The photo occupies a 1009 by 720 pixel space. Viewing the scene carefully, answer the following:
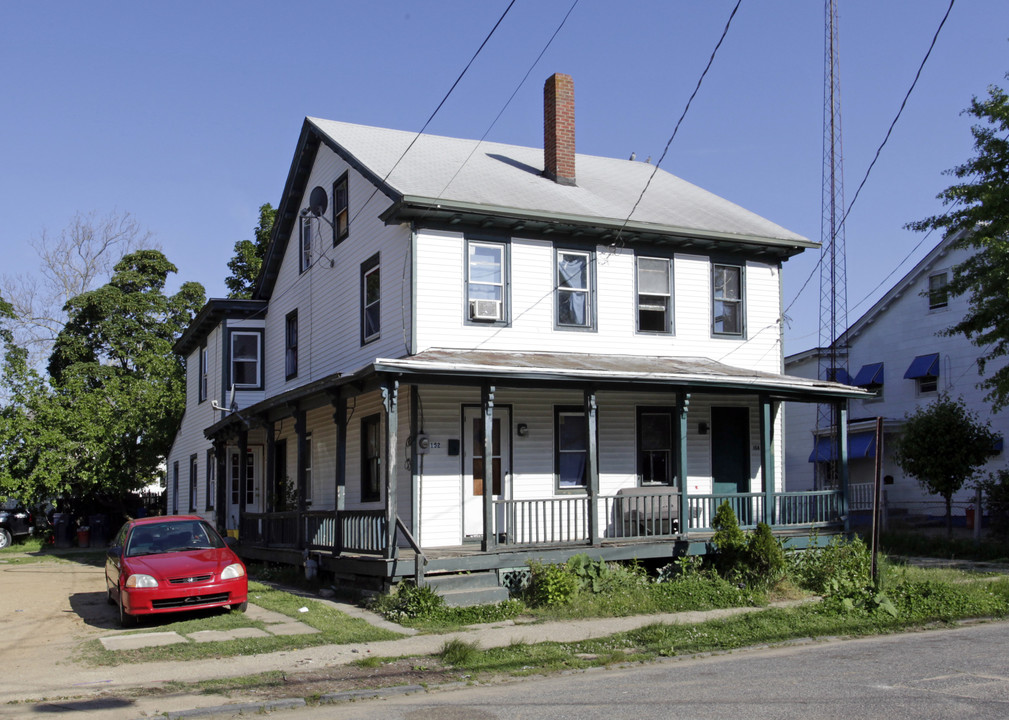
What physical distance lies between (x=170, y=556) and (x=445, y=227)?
23.5 ft

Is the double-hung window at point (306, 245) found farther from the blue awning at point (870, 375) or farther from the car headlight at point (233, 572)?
the blue awning at point (870, 375)

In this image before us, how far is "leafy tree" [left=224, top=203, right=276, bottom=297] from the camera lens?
36125mm

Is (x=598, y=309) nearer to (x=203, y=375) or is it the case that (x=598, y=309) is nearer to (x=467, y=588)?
(x=467, y=588)

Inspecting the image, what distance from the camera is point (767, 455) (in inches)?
706

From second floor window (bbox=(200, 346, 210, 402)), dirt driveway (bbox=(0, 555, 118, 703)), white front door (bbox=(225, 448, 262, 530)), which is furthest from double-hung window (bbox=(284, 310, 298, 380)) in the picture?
dirt driveway (bbox=(0, 555, 118, 703))

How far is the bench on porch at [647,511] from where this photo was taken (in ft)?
52.2

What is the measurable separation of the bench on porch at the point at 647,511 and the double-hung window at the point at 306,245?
9.66 meters

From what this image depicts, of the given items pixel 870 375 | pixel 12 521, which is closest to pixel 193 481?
pixel 12 521

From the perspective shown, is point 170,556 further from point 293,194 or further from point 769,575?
point 293,194

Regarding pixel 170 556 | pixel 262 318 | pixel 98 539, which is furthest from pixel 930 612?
pixel 98 539

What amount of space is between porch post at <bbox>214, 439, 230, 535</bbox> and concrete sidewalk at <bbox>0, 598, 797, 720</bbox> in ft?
41.7

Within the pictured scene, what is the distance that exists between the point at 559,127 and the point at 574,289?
13.9ft

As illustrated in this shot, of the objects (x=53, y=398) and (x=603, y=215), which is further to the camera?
(x=53, y=398)

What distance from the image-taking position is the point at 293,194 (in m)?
23.1
